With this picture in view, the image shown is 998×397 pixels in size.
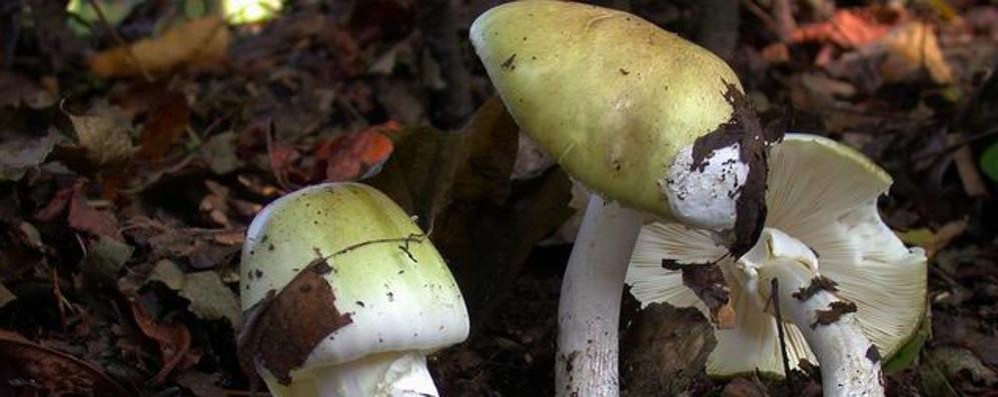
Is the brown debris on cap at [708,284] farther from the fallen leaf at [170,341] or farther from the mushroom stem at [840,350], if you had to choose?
the fallen leaf at [170,341]

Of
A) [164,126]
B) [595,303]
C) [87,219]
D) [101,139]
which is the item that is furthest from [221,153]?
[595,303]

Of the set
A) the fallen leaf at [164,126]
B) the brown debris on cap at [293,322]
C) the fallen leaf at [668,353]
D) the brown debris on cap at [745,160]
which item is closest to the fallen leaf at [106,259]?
the brown debris on cap at [293,322]

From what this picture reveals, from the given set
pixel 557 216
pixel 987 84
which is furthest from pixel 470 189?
pixel 987 84

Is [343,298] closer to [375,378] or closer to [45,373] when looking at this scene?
[375,378]

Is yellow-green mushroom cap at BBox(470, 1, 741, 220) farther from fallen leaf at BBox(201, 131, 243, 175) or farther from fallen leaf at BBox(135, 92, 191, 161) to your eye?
fallen leaf at BBox(135, 92, 191, 161)

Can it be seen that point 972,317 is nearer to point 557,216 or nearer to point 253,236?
point 557,216
